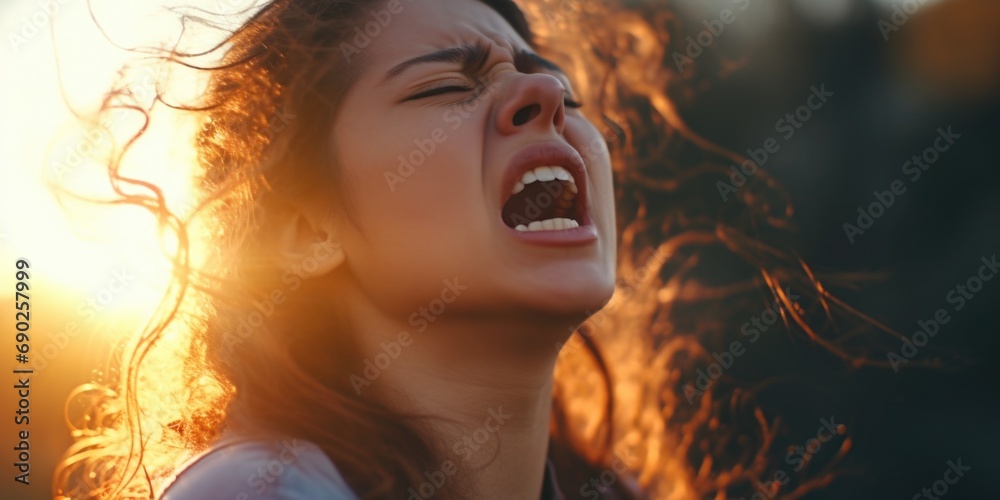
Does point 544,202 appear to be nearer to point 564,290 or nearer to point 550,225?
point 550,225

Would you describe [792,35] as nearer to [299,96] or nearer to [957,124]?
[957,124]

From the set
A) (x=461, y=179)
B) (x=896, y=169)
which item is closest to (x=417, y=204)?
(x=461, y=179)

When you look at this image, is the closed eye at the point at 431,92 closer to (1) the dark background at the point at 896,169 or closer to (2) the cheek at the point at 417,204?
(2) the cheek at the point at 417,204

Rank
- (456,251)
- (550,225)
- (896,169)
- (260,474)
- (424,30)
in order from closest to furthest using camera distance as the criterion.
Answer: (260,474), (456,251), (550,225), (424,30), (896,169)

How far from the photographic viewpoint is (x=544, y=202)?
203cm

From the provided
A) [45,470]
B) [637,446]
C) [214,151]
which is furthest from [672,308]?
[45,470]

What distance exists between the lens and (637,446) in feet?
10.6

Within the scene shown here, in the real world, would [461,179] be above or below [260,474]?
above

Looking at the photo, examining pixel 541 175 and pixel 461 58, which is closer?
pixel 541 175

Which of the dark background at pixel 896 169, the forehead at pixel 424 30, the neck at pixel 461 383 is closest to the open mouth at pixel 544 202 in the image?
the neck at pixel 461 383

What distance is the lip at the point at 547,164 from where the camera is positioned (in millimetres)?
1846

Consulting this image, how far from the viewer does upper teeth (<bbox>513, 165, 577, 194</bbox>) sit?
1.88 meters

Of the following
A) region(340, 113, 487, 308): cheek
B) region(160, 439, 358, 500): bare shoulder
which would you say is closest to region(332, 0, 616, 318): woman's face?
region(340, 113, 487, 308): cheek

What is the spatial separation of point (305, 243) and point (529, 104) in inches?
24.4
